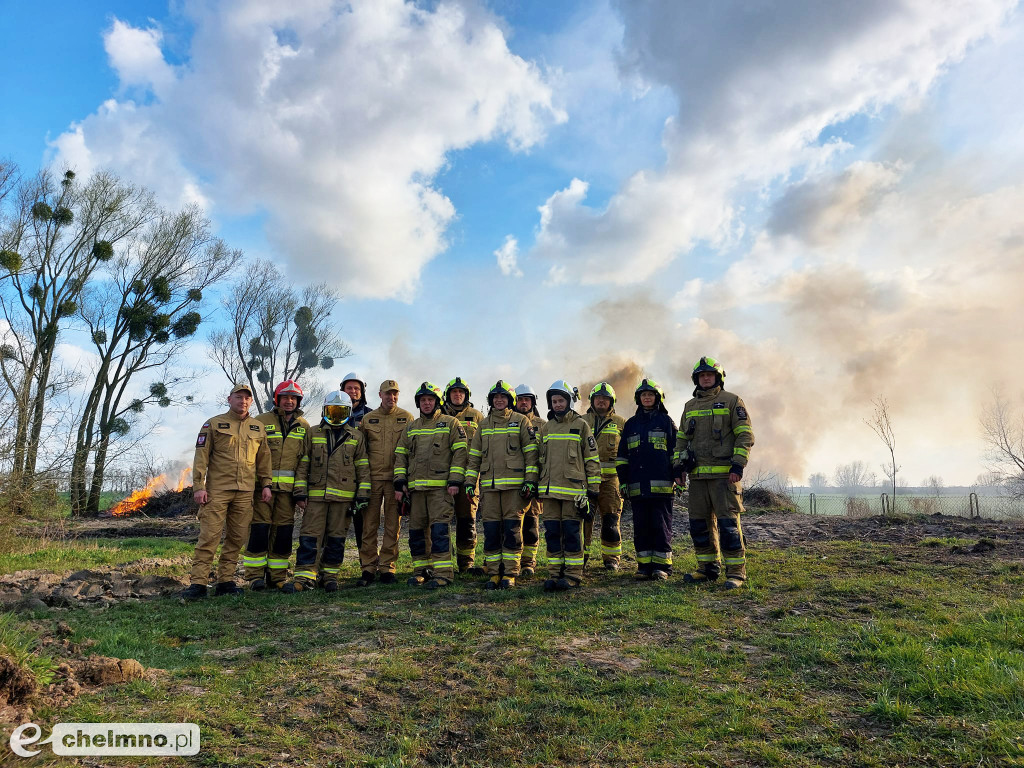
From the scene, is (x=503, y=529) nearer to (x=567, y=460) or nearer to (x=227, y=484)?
(x=567, y=460)

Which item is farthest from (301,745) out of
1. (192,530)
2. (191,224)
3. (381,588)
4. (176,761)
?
(191,224)

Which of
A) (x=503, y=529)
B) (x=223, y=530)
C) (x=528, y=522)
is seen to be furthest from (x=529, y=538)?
(x=223, y=530)

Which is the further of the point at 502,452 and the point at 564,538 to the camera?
the point at 502,452

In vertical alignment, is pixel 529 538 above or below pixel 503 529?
below

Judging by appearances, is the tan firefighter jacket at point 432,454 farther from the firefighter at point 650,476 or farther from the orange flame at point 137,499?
the orange flame at point 137,499

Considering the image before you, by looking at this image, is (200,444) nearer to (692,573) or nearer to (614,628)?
(614,628)

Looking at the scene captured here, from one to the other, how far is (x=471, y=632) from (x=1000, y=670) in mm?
4009

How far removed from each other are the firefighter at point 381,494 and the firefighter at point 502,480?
1284mm

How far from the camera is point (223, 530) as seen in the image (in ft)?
25.7

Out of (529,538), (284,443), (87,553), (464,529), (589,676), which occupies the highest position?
(284,443)

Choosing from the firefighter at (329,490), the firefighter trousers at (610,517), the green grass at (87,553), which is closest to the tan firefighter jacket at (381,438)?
the firefighter at (329,490)

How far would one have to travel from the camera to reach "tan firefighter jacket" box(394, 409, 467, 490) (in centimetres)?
802

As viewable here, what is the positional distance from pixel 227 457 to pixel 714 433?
261 inches

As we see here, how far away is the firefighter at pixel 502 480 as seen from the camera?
7539 mm
